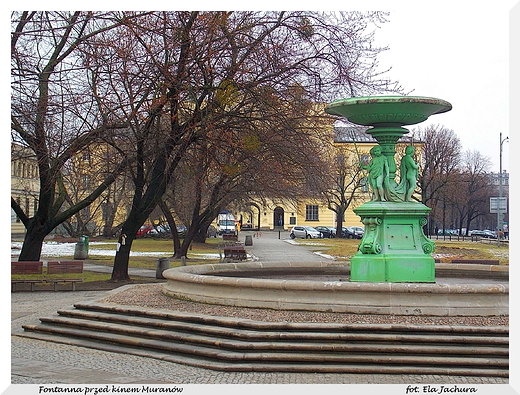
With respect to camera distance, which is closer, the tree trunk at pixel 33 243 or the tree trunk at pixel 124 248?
the tree trunk at pixel 124 248

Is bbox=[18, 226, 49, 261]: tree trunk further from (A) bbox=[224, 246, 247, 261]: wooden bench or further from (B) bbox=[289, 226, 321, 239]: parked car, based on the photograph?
(B) bbox=[289, 226, 321, 239]: parked car

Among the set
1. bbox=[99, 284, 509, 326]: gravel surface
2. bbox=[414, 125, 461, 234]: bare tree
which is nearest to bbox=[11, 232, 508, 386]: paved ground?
bbox=[99, 284, 509, 326]: gravel surface

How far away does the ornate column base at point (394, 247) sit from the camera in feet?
47.6

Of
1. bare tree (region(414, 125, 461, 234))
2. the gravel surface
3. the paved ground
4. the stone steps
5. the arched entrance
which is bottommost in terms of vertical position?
the paved ground

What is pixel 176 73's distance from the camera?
66.1ft

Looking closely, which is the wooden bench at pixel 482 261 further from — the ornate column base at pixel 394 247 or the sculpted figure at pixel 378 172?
the sculpted figure at pixel 378 172

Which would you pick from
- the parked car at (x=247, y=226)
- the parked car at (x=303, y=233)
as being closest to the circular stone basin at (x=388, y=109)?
the parked car at (x=303, y=233)

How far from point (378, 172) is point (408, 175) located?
2.12 feet

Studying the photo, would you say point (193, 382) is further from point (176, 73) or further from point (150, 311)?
point (176, 73)

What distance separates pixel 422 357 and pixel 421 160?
54.6 metres

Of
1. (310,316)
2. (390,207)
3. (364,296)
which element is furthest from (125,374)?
(390,207)

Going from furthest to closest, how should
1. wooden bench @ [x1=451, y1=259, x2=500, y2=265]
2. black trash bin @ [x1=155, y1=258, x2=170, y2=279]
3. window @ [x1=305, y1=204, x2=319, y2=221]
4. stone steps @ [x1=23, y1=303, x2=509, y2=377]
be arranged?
window @ [x1=305, y1=204, x2=319, y2=221]
black trash bin @ [x1=155, y1=258, x2=170, y2=279]
wooden bench @ [x1=451, y1=259, x2=500, y2=265]
stone steps @ [x1=23, y1=303, x2=509, y2=377]

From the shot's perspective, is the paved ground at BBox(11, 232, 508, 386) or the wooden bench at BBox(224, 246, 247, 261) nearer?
the paved ground at BBox(11, 232, 508, 386)

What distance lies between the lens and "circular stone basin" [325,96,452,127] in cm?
1420
